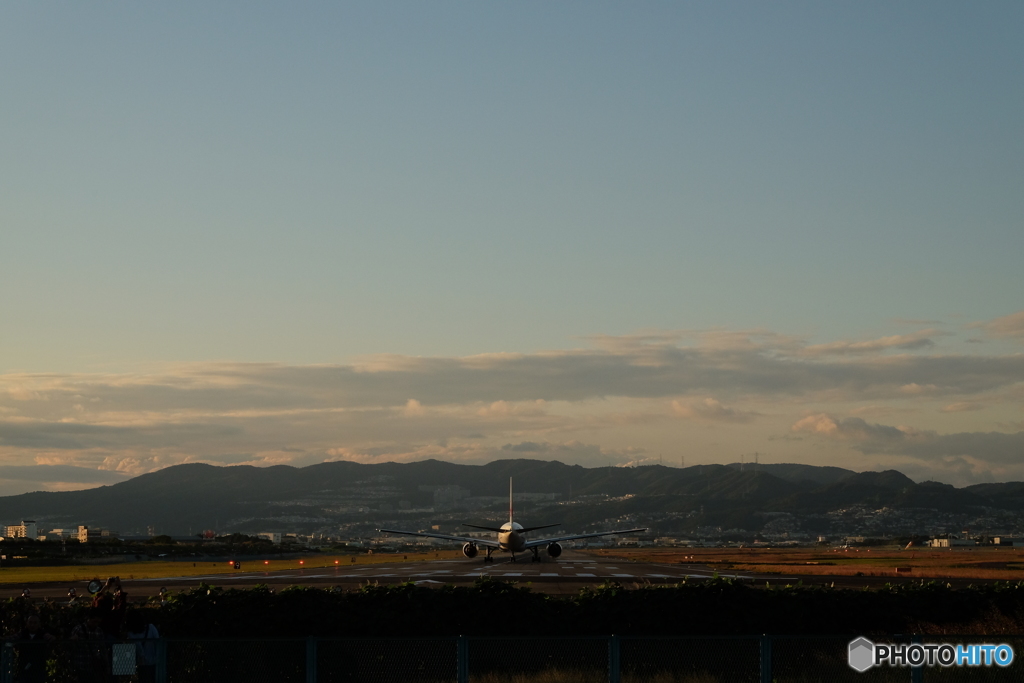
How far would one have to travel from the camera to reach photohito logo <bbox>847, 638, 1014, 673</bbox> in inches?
691

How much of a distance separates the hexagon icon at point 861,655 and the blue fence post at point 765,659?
2862 mm

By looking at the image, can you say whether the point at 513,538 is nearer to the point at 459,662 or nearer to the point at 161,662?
the point at 161,662

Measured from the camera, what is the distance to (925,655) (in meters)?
17.5

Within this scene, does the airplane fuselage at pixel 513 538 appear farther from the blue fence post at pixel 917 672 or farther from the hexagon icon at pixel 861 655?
the blue fence post at pixel 917 672

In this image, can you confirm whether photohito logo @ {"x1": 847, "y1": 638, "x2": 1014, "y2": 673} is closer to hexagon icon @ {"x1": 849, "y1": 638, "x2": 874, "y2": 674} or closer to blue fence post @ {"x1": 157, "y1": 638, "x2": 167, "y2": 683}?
hexagon icon @ {"x1": 849, "y1": 638, "x2": 874, "y2": 674}

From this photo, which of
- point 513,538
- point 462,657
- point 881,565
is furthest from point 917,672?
point 881,565

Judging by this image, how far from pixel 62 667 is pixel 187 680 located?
2438 mm

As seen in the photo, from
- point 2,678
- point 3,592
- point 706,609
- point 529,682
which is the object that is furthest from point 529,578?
point 2,678

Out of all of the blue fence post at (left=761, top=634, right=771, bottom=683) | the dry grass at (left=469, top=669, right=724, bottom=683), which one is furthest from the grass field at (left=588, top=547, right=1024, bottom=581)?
the blue fence post at (left=761, top=634, right=771, bottom=683)

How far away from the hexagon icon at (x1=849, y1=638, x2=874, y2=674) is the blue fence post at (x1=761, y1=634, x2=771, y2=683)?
9.39 ft

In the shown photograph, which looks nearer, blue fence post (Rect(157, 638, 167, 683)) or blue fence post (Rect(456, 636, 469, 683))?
blue fence post (Rect(456, 636, 469, 683))

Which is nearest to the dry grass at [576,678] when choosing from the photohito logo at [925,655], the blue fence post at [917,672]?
the photohito logo at [925,655]

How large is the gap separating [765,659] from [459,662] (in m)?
5.21

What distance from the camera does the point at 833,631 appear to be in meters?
24.7
